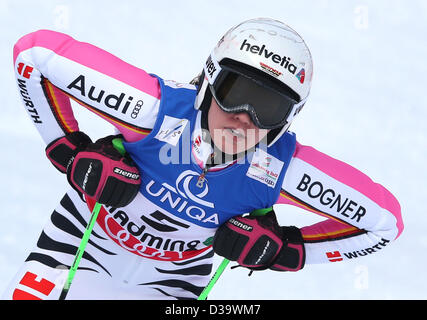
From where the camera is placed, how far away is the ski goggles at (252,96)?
3811mm

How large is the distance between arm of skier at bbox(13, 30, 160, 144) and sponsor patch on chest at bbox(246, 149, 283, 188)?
55cm

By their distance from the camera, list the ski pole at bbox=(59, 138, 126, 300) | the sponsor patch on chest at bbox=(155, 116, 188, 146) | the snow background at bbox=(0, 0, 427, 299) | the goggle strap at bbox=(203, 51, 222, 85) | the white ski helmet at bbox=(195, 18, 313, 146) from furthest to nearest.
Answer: the snow background at bbox=(0, 0, 427, 299), the ski pole at bbox=(59, 138, 126, 300), the sponsor patch on chest at bbox=(155, 116, 188, 146), the goggle strap at bbox=(203, 51, 222, 85), the white ski helmet at bbox=(195, 18, 313, 146)

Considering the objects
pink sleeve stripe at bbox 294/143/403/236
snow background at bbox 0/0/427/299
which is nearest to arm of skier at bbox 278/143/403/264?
pink sleeve stripe at bbox 294/143/403/236

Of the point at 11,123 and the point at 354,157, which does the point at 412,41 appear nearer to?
the point at 354,157

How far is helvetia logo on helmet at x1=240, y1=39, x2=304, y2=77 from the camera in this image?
381 centimetres

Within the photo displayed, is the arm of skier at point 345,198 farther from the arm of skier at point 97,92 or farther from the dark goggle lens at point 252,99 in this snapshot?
the arm of skier at point 97,92

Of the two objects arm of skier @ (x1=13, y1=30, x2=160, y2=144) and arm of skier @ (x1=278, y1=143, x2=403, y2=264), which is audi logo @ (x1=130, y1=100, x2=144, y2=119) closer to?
arm of skier @ (x1=13, y1=30, x2=160, y2=144)

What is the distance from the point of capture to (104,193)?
4.04 meters

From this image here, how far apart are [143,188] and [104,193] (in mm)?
273

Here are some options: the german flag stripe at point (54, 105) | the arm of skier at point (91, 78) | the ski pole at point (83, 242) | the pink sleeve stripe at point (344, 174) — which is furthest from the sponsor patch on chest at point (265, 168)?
the german flag stripe at point (54, 105)

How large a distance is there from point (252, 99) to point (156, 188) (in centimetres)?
74

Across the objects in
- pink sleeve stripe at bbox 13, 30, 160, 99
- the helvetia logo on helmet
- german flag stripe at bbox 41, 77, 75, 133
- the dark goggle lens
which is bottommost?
german flag stripe at bbox 41, 77, 75, 133

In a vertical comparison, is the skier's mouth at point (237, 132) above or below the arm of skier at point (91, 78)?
above

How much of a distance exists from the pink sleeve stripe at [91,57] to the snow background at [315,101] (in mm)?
1902
